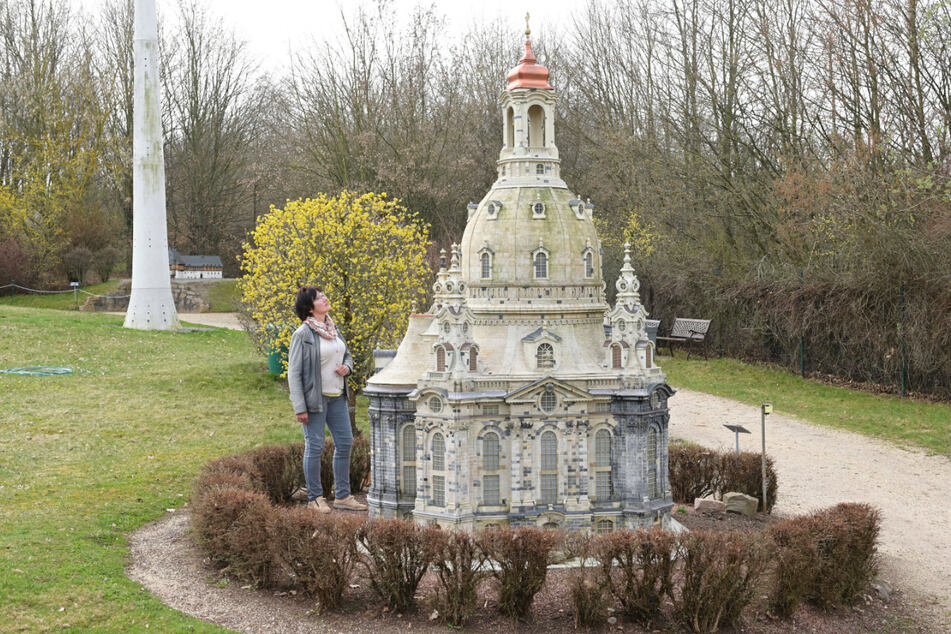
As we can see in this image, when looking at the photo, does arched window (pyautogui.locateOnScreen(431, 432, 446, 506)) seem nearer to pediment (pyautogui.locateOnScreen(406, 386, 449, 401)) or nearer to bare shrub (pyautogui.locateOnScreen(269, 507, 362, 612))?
pediment (pyautogui.locateOnScreen(406, 386, 449, 401))

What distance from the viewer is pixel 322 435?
14453 millimetres

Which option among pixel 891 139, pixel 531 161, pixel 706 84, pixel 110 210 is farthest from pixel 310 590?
pixel 110 210

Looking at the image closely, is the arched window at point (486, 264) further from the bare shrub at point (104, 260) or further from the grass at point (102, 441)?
the bare shrub at point (104, 260)

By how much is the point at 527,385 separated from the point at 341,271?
9.52 meters

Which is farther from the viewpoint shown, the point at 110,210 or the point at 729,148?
the point at 110,210

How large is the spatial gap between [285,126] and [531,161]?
132ft

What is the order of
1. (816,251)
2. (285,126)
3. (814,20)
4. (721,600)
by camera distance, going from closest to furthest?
1. (721,600)
2. (814,20)
3. (816,251)
4. (285,126)

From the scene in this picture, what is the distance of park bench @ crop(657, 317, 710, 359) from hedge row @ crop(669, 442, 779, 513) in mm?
18013

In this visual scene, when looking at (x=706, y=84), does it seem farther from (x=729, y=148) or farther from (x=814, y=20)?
(x=814, y=20)

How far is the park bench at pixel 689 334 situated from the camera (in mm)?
36719

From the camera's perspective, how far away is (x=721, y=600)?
38.2 ft

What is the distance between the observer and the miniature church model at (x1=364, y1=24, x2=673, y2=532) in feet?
46.8

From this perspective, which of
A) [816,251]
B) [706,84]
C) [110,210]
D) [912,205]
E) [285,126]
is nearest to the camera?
[912,205]

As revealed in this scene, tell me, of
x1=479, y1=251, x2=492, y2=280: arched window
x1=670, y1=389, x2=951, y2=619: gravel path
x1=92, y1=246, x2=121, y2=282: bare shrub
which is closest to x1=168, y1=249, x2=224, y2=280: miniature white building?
x1=92, y1=246, x2=121, y2=282: bare shrub
